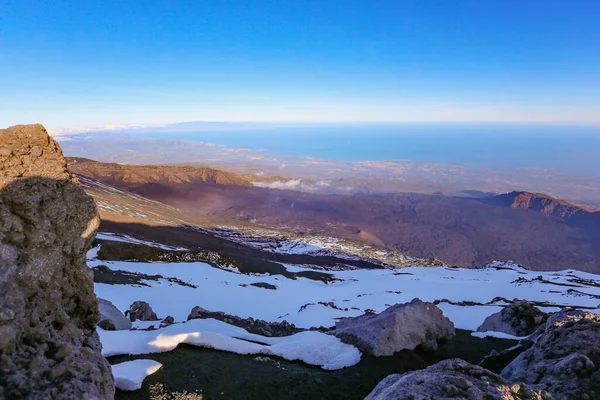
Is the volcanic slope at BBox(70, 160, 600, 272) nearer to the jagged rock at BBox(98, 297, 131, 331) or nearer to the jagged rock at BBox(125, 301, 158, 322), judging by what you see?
the jagged rock at BBox(125, 301, 158, 322)

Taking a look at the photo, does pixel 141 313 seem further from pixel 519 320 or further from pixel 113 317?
pixel 519 320

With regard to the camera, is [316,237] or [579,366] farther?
[316,237]

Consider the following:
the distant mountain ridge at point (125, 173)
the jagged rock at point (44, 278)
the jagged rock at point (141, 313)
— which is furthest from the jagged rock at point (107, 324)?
the distant mountain ridge at point (125, 173)

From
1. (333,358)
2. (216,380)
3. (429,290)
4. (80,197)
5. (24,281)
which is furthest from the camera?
(429,290)

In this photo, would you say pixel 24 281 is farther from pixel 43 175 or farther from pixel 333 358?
pixel 333 358

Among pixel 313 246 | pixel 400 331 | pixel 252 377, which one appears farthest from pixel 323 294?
pixel 313 246

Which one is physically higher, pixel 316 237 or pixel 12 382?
pixel 12 382

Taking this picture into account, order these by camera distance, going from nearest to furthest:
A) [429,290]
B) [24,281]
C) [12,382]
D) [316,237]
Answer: [12,382] → [24,281] → [429,290] → [316,237]

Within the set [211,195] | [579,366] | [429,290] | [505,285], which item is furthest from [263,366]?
[211,195]
